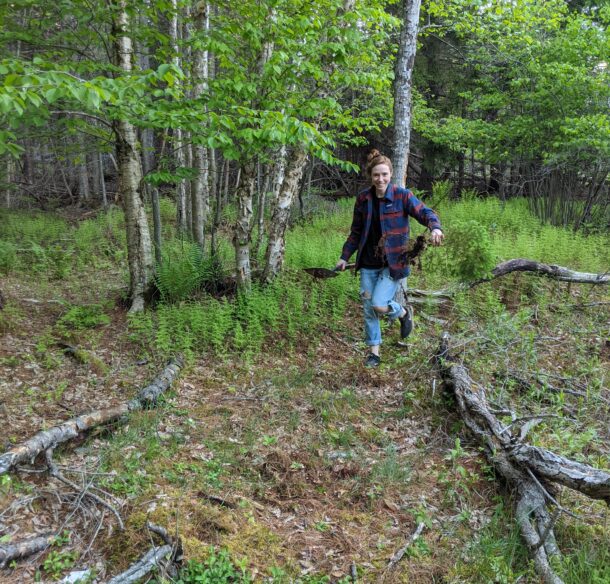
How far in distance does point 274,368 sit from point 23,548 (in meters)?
3.21

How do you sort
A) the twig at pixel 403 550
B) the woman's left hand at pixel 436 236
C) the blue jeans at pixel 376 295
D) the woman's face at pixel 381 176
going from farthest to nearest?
the blue jeans at pixel 376 295
the woman's face at pixel 381 176
the woman's left hand at pixel 436 236
the twig at pixel 403 550

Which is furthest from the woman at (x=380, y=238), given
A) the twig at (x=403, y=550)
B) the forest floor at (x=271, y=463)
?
the twig at (x=403, y=550)

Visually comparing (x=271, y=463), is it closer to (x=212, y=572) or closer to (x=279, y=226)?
(x=212, y=572)

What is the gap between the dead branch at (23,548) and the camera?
2631 mm

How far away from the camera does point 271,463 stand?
3.84 metres

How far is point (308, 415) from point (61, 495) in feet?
7.44

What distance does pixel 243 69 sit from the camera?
18.8ft

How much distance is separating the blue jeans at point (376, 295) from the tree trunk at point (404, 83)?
1.60 meters

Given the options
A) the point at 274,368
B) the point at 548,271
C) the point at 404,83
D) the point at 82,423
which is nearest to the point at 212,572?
the point at 82,423

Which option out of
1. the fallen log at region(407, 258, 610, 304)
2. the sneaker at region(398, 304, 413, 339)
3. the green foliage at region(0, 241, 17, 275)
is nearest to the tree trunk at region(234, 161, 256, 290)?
the sneaker at region(398, 304, 413, 339)

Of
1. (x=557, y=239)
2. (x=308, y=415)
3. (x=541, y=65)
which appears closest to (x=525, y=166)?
(x=541, y=65)

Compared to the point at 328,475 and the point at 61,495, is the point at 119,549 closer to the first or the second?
the point at 61,495

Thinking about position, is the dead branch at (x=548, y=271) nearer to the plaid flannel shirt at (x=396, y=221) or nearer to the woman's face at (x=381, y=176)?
the plaid flannel shirt at (x=396, y=221)

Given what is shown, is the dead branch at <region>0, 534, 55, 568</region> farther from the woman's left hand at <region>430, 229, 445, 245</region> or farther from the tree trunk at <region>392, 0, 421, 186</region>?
the tree trunk at <region>392, 0, 421, 186</region>
